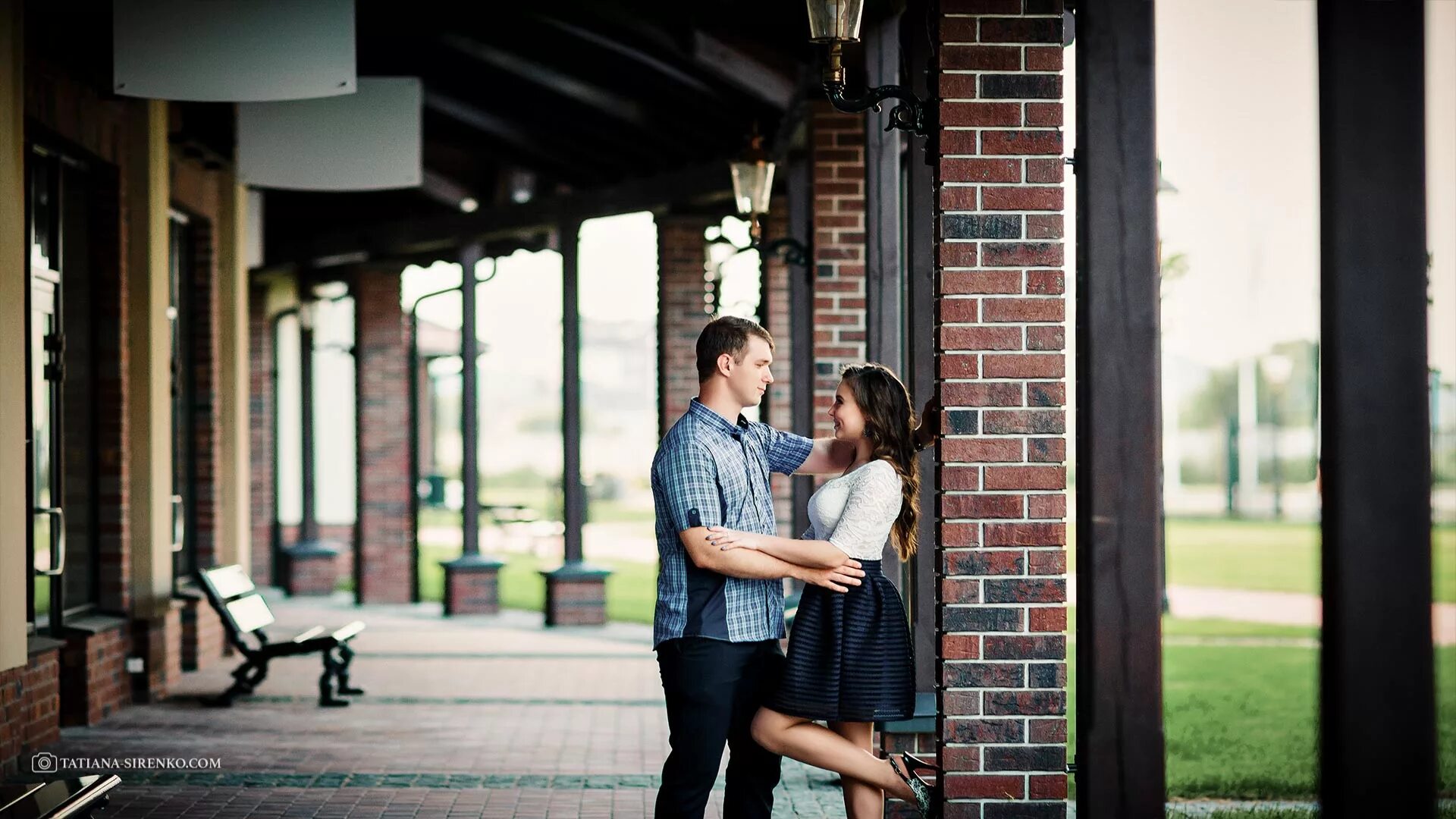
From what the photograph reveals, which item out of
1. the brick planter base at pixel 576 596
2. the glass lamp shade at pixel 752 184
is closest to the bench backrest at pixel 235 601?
Result: the brick planter base at pixel 576 596

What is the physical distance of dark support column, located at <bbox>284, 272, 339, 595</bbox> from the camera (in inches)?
589

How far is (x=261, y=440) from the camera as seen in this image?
15438 millimetres

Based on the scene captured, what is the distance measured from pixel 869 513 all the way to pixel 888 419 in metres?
0.28

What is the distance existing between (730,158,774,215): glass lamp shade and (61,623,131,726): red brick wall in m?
4.03

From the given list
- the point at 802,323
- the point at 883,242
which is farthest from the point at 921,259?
the point at 802,323

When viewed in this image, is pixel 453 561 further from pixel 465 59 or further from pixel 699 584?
pixel 699 584

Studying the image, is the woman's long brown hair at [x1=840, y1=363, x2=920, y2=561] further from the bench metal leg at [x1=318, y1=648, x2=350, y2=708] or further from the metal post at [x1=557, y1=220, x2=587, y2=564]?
the metal post at [x1=557, y1=220, x2=587, y2=564]

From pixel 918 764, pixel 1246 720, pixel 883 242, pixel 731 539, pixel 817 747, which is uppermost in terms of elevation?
pixel 883 242

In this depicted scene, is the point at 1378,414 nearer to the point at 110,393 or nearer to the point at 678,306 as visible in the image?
the point at 110,393

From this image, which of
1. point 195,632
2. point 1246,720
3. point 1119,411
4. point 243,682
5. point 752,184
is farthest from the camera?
point 195,632

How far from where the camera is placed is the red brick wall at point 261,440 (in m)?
15.4

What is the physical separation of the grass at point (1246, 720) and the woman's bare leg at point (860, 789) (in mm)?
1280

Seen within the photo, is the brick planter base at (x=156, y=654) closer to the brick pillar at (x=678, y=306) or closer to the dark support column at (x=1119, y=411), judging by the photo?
the brick pillar at (x=678, y=306)

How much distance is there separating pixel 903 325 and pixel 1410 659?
5172 mm
